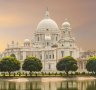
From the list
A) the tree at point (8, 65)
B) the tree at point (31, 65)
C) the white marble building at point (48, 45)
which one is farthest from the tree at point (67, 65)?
the white marble building at point (48, 45)

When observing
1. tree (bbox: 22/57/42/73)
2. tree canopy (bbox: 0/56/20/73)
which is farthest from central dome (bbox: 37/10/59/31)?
tree canopy (bbox: 0/56/20/73)

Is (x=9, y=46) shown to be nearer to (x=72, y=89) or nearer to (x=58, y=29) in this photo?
(x=58, y=29)

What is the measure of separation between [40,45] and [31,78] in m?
55.2

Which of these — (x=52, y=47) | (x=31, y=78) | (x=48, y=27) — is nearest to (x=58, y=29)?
(x=48, y=27)

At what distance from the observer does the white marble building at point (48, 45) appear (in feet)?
449

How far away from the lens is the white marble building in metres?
137

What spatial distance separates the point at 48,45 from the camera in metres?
147

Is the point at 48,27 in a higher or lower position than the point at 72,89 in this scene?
higher

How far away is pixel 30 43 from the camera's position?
5965 inches

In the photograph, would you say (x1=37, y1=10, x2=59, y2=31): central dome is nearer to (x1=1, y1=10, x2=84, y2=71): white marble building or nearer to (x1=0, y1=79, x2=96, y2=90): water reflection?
(x1=1, y1=10, x2=84, y2=71): white marble building

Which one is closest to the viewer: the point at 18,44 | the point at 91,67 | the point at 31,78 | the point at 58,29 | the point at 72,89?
the point at 72,89

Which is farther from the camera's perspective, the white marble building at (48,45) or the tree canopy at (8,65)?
the white marble building at (48,45)

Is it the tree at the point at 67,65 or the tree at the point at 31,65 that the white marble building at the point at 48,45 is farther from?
the tree at the point at 31,65

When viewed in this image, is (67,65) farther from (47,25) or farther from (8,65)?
(47,25)
